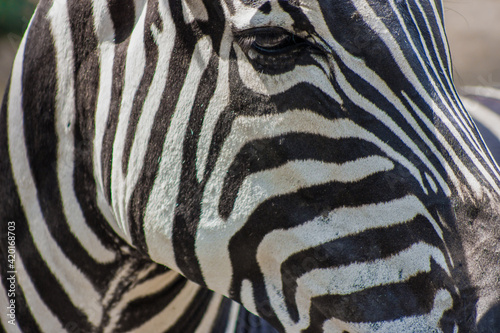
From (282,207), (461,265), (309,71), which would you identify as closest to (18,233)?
(282,207)

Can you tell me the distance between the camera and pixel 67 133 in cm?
189

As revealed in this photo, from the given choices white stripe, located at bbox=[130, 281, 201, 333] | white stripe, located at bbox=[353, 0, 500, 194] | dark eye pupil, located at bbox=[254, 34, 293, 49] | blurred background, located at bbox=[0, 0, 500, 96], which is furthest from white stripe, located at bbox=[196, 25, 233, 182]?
blurred background, located at bbox=[0, 0, 500, 96]

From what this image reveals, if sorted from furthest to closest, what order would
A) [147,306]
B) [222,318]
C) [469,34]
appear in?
[469,34], [222,318], [147,306]

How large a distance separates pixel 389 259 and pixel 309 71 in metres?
0.57

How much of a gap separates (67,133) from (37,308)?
70 centimetres

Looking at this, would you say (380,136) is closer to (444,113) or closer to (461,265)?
(444,113)

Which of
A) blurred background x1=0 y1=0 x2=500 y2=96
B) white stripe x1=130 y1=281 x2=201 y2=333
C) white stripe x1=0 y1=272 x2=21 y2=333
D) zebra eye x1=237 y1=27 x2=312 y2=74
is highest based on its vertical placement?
blurred background x1=0 y1=0 x2=500 y2=96

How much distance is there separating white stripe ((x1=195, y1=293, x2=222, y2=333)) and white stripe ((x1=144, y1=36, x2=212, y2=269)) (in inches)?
28.4

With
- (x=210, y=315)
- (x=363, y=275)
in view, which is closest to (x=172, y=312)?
(x=210, y=315)

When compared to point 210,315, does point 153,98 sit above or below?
above

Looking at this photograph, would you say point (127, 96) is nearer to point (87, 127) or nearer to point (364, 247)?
point (87, 127)

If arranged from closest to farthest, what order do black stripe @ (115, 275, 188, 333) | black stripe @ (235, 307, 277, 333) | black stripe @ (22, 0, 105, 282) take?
black stripe @ (22, 0, 105, 282) → black stripe @ (115, 275, 188, 333) → black stripe @ (235, 307, 277, 333)

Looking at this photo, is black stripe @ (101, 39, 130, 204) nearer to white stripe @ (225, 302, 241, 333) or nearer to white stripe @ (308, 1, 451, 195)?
white stripe @ (308, 1, 451, 195)

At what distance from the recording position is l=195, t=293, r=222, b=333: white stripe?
2.28 meters
